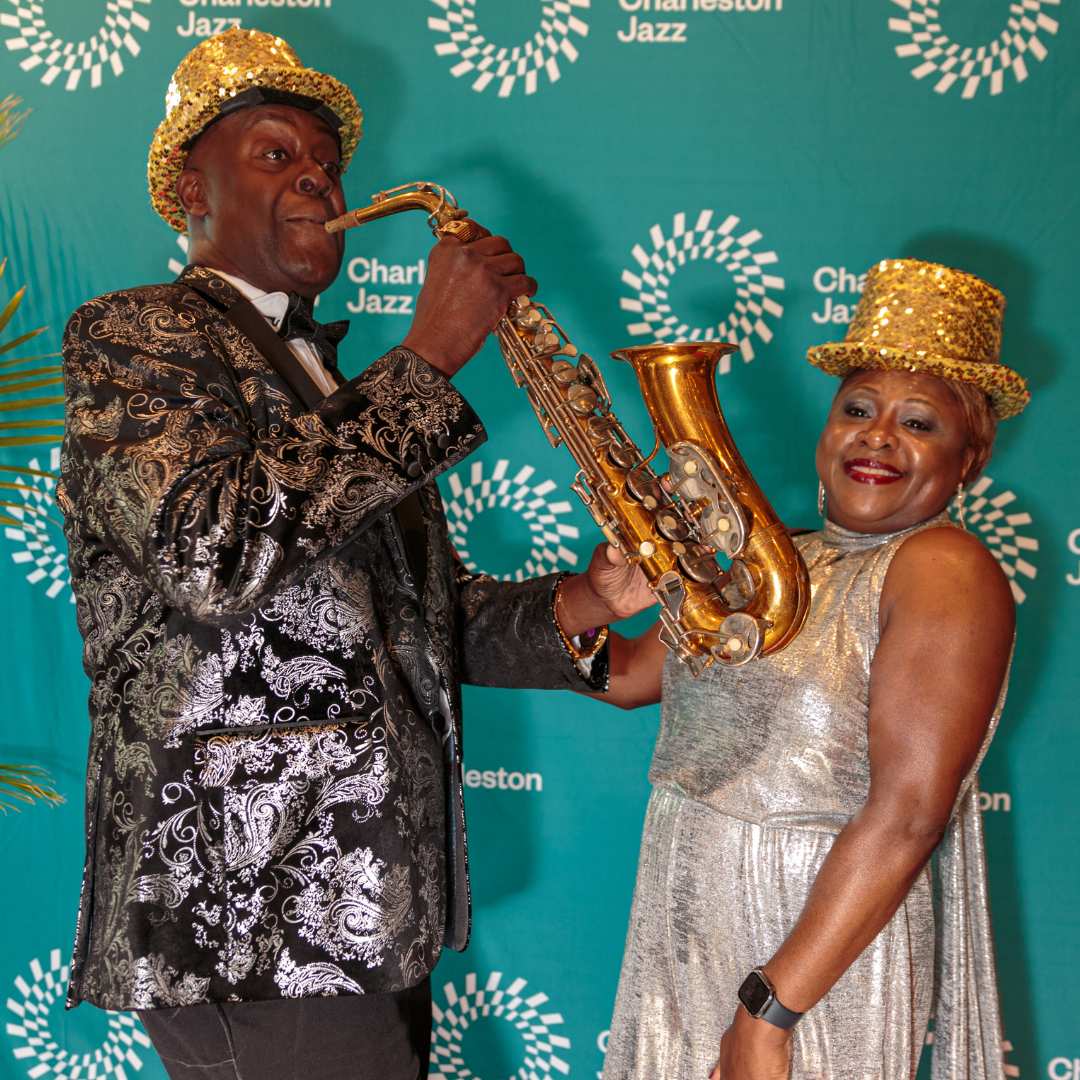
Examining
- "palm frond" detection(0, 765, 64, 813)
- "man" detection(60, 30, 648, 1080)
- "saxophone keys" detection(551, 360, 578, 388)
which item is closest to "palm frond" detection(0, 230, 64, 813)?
"palm frond" detection(0, 765, 64, 813)

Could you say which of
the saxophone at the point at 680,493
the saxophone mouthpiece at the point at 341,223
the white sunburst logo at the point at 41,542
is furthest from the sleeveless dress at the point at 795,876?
the white sunburst logo at the point at 41,542

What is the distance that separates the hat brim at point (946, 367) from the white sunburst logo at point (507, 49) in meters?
1.13

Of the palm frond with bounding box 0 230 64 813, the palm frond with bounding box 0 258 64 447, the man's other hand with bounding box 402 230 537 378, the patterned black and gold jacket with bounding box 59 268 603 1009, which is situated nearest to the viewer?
the patterned black and gold jacket with bounding box 59 268 603 1009

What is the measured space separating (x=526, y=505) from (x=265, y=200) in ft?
3.62

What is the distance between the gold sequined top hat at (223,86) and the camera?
1805mm

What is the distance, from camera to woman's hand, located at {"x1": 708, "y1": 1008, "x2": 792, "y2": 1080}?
1664 mm

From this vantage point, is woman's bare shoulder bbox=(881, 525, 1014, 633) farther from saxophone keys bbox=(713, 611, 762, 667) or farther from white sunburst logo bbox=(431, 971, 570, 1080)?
white sunburst logo bbox=(431, 971, 570, 1080)

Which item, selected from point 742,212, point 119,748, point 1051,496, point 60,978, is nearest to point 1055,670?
point 1051,496

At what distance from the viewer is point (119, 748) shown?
1.60m

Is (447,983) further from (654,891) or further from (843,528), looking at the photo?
(843,528)

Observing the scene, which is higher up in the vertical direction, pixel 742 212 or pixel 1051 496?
pixel 742 212

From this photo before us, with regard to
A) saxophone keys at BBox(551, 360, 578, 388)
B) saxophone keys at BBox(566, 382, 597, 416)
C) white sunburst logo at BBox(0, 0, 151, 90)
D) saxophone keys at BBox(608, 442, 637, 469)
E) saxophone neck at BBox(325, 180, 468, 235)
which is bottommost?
saxophone keys at BBox(608, 442, 637, 469)

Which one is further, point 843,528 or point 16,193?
point 16,193

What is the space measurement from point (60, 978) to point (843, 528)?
216 cm
